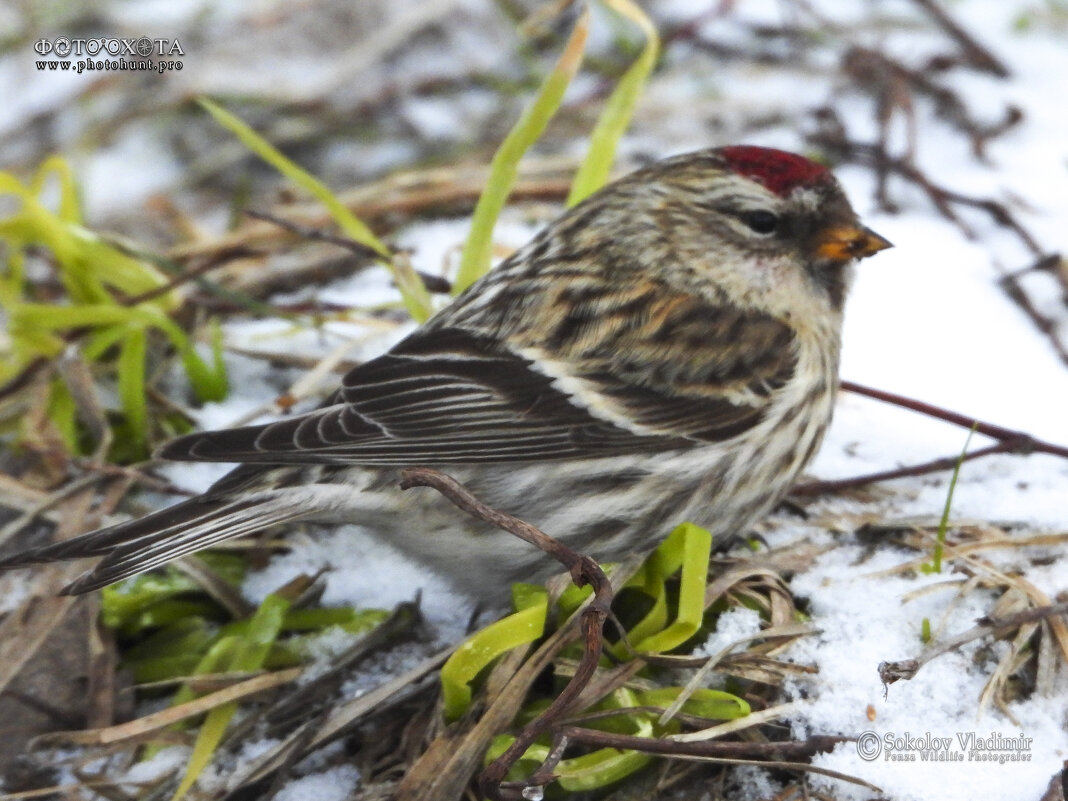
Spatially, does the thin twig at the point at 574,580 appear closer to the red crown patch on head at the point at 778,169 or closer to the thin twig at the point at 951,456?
the thin twig at the point at 951,456

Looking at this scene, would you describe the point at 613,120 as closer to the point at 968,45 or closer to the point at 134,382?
the point at 134,382

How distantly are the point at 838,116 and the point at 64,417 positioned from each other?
2.34 metres

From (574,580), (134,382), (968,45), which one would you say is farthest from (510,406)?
(968,45)

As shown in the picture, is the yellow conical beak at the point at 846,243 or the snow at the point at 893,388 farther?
the yellow conical beak at the point at 846,243

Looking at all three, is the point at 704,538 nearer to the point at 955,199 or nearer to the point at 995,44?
the point at 955,199

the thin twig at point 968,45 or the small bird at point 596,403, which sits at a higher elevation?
the thin twig at point 968,45

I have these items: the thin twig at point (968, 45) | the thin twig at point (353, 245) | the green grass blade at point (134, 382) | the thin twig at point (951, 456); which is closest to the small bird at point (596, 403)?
the thin twig at point (951, 456)

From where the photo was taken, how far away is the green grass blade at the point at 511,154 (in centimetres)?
252

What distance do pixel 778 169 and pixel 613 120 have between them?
1.85 feet

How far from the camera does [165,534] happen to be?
6.15ft

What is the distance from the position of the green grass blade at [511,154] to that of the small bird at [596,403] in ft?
0.61

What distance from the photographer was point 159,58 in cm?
423

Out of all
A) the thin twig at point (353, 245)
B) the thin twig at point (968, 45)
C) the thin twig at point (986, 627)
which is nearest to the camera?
the thin twig at point (986, 627)

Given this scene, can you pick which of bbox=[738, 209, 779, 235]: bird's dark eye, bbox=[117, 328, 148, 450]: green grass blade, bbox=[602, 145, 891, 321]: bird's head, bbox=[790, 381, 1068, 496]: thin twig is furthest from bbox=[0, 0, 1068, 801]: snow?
bbox=[738, 209, 779, 235]: bird's dark eye
